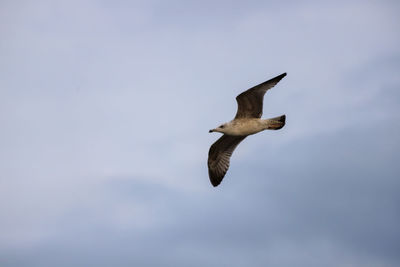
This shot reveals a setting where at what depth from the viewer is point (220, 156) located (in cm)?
2456

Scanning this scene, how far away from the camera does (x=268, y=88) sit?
21406mm

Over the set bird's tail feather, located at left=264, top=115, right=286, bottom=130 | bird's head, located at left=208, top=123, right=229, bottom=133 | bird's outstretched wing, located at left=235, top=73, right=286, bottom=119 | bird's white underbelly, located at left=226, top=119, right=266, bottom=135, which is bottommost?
bird's tail feather, located at left=264, top=115, right=286, bottom=130

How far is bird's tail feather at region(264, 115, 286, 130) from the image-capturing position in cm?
2169

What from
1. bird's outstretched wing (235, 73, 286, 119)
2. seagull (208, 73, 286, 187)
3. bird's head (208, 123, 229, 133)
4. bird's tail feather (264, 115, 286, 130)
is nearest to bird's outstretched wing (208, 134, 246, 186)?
seagull (208, 73, 286, 187)

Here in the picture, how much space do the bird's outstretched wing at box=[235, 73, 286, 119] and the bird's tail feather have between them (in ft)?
1.87

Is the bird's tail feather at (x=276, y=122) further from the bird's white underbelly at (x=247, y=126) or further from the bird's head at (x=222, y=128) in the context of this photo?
the bird's head at (x=222, y=128)

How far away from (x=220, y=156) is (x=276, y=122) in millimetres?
3743

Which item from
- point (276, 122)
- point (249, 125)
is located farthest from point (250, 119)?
point (276, 122)

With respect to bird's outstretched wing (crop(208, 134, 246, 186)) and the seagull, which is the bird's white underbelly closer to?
the seagull

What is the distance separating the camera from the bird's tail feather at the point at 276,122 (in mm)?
21688

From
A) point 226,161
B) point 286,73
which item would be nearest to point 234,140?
point 226,161

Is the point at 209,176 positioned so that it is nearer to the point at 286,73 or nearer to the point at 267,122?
the point at 267,122

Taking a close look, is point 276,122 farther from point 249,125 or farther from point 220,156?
point 220,156

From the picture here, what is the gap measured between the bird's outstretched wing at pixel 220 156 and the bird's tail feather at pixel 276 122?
2.36 metres
